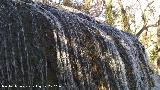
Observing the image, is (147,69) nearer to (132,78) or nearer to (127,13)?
(132,78)

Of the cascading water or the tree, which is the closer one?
the cascading water

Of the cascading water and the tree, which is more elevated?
the tree

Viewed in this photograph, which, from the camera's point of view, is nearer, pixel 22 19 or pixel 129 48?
pixel 22 19

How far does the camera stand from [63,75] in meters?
4.61

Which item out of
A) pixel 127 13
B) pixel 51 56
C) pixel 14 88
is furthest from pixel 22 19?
pixel 127 13

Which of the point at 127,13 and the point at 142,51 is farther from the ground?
the point at 127,13

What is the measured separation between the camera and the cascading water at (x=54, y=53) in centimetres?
425

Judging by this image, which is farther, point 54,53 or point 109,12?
point 109,12

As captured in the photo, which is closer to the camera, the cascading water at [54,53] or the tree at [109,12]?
the cascading water at [54,53]

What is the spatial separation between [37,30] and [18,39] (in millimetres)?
345

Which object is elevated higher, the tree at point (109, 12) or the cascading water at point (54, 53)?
the tree at point (109, 12)

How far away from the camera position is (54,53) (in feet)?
15.3

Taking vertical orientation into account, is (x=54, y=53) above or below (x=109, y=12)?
below

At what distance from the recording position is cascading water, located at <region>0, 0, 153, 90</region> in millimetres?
4254
